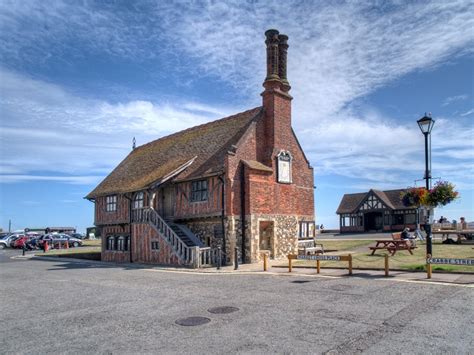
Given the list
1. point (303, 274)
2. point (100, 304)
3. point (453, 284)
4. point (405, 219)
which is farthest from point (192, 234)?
point (405, 219)

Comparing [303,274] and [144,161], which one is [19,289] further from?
[144,161]

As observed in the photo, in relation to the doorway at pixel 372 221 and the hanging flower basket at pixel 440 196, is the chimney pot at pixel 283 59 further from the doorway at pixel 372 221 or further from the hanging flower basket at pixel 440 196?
the doorway at pixel 372 221

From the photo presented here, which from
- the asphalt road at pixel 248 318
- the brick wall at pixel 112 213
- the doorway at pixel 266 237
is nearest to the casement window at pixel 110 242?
the brick wall at pixel 112 213

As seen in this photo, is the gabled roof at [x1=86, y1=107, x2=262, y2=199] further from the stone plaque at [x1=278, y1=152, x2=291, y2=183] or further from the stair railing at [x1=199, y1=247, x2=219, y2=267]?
the stair railing at [x1=199, y1=247, x2=219, y2=267]

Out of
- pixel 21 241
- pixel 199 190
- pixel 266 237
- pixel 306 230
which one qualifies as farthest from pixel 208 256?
pixel 21 241

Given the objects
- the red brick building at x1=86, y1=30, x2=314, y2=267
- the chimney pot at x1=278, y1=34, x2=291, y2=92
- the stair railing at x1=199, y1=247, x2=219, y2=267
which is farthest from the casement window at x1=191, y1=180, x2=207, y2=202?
the chimney pot at x1=278, y1=34, x2=291, y2=92

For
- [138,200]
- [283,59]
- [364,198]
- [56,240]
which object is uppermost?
[283,59]

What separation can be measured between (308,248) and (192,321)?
17.2m

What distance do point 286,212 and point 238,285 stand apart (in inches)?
445

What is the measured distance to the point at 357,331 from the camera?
7.43 meters

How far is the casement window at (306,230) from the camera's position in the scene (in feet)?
85.2

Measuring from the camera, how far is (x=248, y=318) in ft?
28.3

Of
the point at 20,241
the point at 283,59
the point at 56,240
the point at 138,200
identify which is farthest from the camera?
the point at 20,241

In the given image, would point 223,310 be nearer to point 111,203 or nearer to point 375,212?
point 111,203
